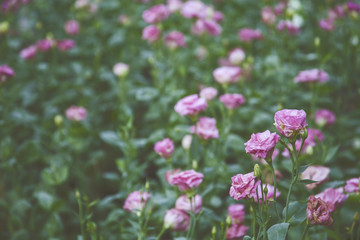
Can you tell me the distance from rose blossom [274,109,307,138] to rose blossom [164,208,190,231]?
19.8 inches

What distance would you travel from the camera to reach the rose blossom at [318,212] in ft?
3.01

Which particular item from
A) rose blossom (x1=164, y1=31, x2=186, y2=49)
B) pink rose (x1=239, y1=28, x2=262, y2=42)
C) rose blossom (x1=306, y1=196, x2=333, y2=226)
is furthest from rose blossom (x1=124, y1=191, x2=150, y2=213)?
pink rose (x1=239, y1=28, x2=262, y2=42)

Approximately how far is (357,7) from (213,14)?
0.88 m

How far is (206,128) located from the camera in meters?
1.41

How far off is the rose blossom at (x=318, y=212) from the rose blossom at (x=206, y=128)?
1.75 feet

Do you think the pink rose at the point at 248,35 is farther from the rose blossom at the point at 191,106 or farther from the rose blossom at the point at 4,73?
the rose blossom at the point at 4,73

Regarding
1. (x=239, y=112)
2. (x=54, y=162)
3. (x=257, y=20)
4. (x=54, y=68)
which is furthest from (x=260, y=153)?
(x=257, y=20)

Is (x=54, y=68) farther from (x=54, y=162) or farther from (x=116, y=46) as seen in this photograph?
(x=54, y=162)

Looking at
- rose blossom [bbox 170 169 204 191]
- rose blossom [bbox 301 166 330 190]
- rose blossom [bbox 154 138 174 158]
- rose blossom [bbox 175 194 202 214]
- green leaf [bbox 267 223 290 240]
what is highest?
green leaf [bbox 267 223 290 240]

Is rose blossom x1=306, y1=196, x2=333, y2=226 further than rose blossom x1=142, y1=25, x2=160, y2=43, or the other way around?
rose blossom x1=142, y1=25, x2=160, y2=43

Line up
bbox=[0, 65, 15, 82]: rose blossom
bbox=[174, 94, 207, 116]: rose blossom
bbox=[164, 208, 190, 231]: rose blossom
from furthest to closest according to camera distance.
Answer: bbox=[0, 65, 15, 82]: rose blossom → bbox=[174, 94, 207, 116]: rose blossom → bbox=[164, 208, 190, 231]: rose blossom

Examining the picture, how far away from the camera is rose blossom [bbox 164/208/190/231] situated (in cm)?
121

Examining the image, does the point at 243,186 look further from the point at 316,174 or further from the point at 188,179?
the point at 316,174

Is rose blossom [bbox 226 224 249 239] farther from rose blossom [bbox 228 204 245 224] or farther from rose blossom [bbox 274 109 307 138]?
rose blossom [bbox 274 109 307 138]
